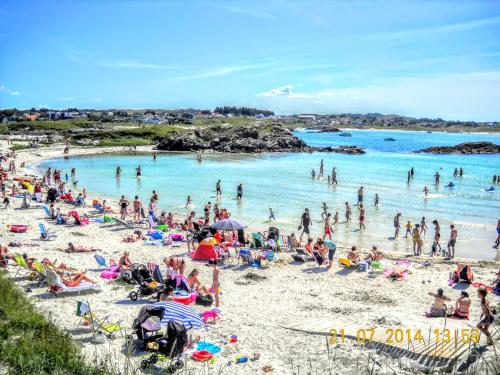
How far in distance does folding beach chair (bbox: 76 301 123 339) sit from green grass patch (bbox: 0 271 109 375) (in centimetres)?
79

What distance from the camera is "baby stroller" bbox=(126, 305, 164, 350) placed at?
880 centimetres

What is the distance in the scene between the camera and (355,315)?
10914 mm

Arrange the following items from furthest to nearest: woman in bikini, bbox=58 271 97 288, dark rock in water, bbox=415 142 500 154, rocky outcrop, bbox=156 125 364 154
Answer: dark rock in water, bbox=415 142 500 154 < rocky outcrop, bbox=156 125 364 154 < woman in bikini, bbox=58 271 97 288

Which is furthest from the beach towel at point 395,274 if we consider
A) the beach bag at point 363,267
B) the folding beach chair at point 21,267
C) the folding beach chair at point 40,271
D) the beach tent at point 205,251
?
the folding beach chair at point 21,267

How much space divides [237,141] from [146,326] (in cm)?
6446

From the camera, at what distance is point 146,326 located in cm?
878

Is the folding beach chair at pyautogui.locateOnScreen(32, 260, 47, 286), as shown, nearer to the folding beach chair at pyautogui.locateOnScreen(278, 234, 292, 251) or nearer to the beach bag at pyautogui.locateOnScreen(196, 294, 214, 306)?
the beach bag at pyautogui.locateOnScreen(196, 294, 214, 306)

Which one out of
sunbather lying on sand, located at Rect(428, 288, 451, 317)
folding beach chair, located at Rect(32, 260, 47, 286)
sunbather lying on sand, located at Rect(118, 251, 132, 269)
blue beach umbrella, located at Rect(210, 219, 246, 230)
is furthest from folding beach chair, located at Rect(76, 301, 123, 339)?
sunbather lying on sand, located at Rect(428, 288, 451, 317)

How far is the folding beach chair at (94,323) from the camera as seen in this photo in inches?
371

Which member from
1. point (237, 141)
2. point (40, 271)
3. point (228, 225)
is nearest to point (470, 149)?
point (237, 141)

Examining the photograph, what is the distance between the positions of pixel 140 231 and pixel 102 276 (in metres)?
5.77

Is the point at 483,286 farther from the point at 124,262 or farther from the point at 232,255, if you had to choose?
the point at 124,262

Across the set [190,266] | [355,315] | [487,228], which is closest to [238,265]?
[190,266]

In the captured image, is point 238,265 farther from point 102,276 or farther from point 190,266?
point 102,276
